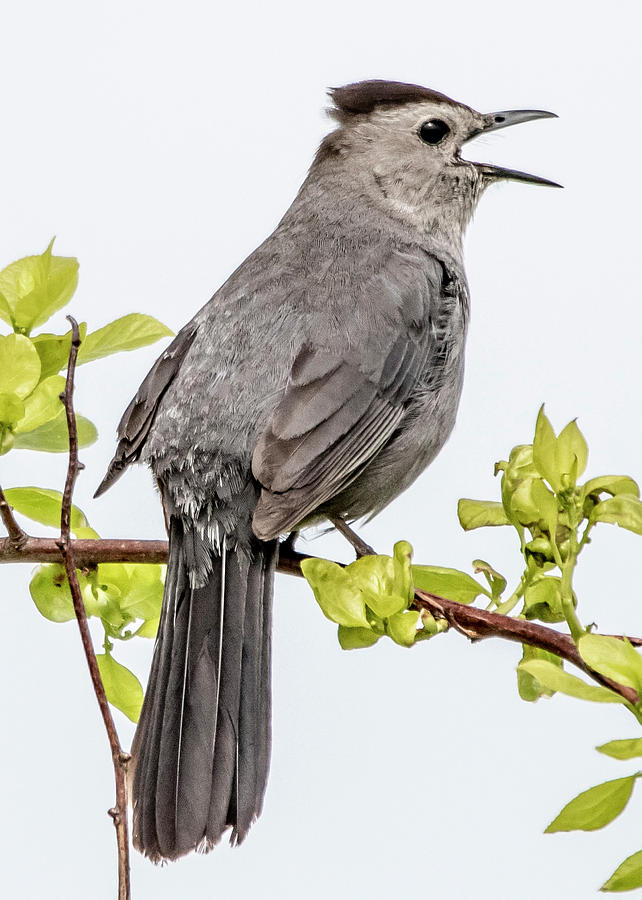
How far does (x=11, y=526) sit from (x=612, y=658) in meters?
0.86

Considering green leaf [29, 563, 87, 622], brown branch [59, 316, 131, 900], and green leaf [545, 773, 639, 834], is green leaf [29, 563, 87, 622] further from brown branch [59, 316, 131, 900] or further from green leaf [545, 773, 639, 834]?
green leaf [545, 773, 639, 834]

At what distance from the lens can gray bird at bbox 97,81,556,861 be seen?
1653 millimetres

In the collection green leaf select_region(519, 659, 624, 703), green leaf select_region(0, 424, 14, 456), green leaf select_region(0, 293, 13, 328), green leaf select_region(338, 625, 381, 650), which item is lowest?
green leaf select_region(519, 659, 624, 703)

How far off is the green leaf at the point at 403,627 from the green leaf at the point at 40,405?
0.59 metres

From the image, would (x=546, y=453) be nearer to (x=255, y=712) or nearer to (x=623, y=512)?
(x=623, y=512)

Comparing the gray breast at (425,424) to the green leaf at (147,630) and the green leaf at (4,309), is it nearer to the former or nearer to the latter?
the green leaf at (147,630)

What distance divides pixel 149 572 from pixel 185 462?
21 cm

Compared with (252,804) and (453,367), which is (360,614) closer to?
(252,804)

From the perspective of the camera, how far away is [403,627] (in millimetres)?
1359

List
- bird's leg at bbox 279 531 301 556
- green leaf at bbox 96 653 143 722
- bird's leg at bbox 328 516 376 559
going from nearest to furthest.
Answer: green leaf at bbox 96 653 143 722
bird's leg at bbox 328 516 376 559
bird's leg at bbox 279 531 301 556

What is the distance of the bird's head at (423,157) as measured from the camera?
2.57m

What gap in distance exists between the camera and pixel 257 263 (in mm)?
2363

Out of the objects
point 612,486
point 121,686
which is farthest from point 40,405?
point 612,486

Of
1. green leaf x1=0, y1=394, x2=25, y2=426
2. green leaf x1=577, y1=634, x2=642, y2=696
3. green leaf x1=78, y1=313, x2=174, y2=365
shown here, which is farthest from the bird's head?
green leaf x1=577, y1=634, x2=642, y2=696
